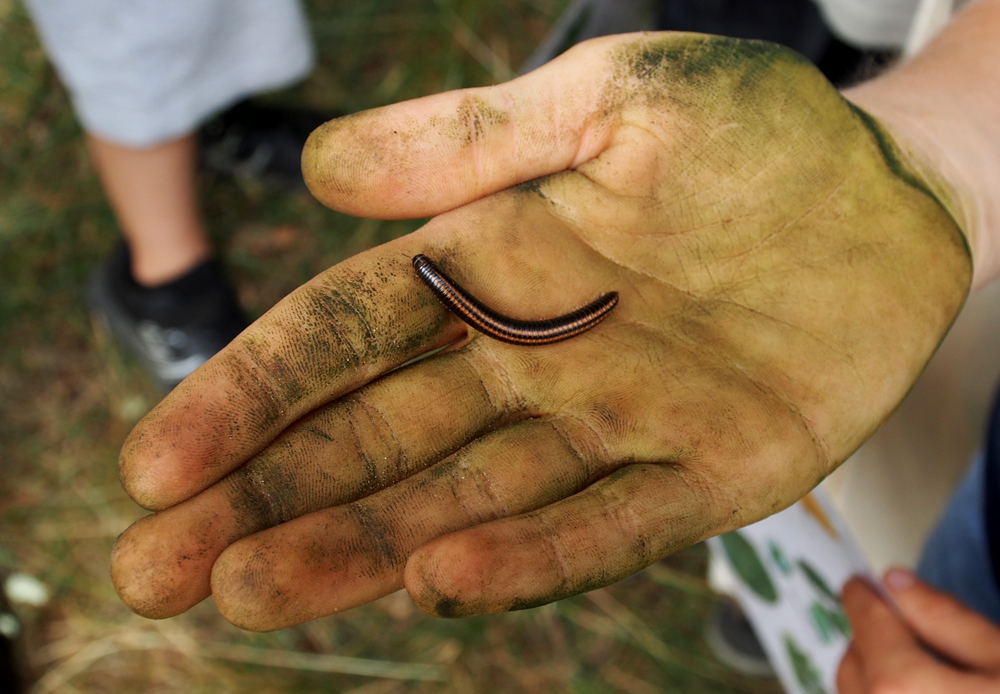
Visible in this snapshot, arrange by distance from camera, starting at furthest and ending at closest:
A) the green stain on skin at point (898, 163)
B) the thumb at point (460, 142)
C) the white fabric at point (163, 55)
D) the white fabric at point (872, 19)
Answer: the white fabric at point (872, 19) < the white fabric at point (163, 55) < the green stain on skin at point (898, 163) < the thumb at point (460, 142)

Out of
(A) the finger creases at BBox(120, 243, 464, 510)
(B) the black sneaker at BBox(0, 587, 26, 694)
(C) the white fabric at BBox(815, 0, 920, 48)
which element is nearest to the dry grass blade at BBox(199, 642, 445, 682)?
(B) the black sneaker at BBox(0, 587, 26, 694)

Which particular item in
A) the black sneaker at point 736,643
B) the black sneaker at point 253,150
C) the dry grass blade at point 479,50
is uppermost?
the dry grass blade at point 479,50

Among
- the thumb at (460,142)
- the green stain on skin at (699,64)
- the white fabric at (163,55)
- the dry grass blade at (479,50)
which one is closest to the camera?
the thumb at (460,142)

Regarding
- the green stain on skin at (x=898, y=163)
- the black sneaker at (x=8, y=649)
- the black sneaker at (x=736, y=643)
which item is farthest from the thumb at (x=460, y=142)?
the black sneaker at (x=736, y=643)

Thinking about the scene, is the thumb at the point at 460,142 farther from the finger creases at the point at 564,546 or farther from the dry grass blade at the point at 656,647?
the dry grass blade at the point at 656,647

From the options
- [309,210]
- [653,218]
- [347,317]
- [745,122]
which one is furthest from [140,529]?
[309,210]

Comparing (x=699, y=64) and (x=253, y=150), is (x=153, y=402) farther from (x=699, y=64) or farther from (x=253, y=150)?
(x=699, y=64)

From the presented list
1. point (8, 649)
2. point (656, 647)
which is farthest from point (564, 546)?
point (656, 647)
